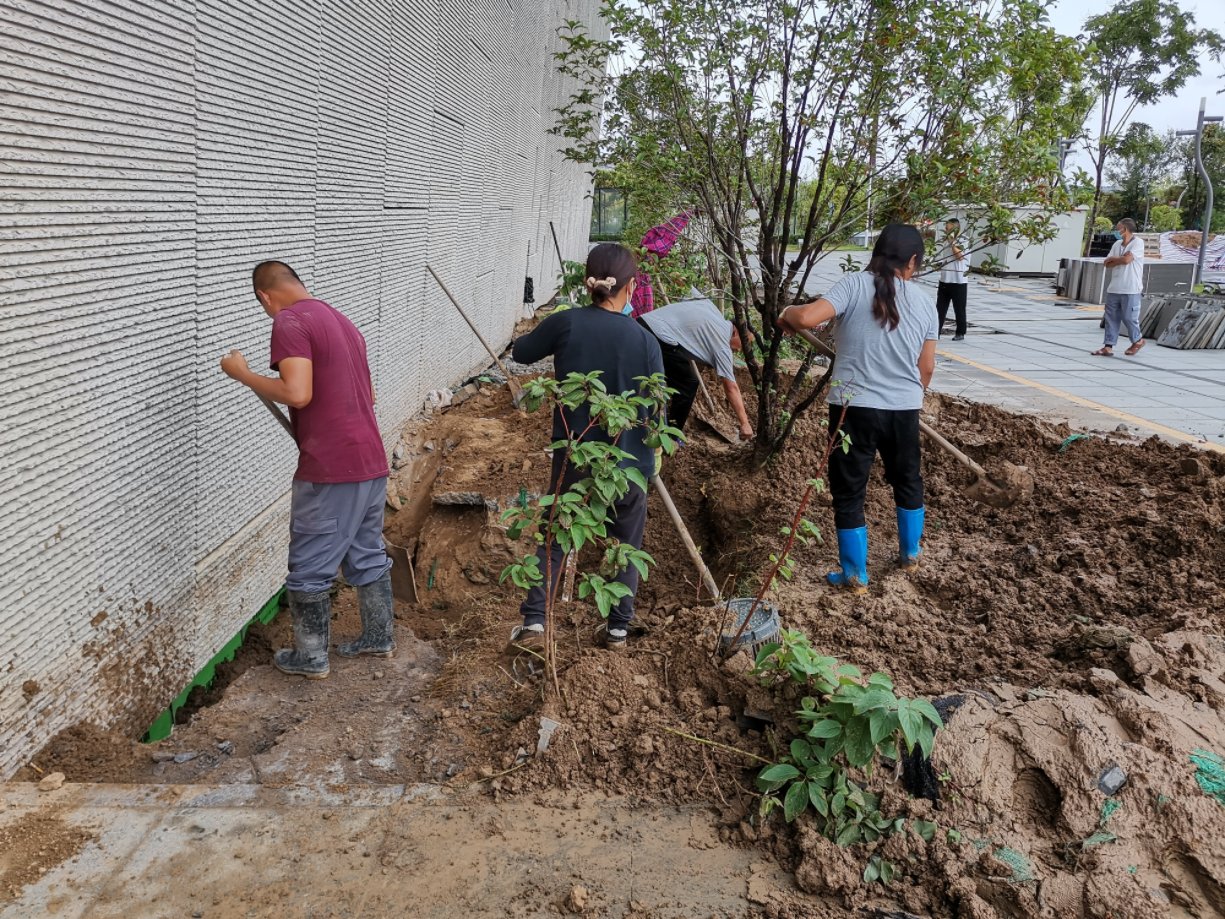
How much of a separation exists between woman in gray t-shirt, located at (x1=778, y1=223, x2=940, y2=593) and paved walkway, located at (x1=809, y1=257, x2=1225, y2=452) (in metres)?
3.78

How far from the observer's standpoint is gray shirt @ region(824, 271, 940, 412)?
4.20m

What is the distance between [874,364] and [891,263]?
1.47 ft

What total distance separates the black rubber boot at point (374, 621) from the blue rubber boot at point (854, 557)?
6.79ft

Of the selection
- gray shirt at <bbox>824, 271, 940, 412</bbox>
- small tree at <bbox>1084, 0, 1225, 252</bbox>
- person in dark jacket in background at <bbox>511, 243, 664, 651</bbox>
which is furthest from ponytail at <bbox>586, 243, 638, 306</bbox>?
small tree at <bbox>1084, 0, 1225, 252</bbox>

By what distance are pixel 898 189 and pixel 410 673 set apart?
3.74 m

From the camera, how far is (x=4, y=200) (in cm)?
239

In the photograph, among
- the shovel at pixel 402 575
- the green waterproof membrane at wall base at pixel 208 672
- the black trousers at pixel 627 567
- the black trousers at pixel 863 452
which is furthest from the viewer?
the shovel at pixel 402 575

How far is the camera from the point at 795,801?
8.32 ft

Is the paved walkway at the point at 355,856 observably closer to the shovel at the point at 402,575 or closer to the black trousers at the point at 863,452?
the black trousers at the point at 863,452

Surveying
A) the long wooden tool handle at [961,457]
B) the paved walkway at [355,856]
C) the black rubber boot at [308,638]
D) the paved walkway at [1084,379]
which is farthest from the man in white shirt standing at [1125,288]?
the paved walkway at [355,856]

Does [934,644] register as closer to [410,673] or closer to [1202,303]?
[410,673]

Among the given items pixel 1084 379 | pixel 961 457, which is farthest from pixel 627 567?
pixel 1084 379

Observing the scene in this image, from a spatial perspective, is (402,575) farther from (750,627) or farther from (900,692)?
(900,692)

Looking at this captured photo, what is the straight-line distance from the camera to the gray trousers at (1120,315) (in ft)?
38.1
